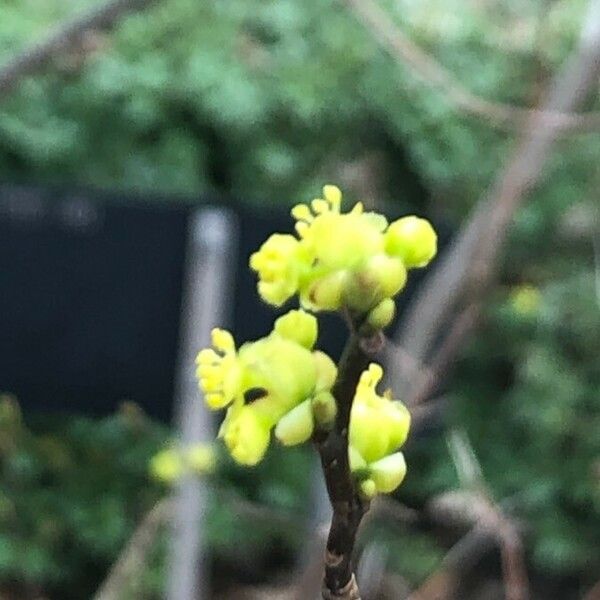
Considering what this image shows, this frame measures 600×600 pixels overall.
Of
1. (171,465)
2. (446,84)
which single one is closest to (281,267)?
(171,465)

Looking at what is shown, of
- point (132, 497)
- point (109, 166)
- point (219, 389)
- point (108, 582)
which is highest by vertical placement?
point (109, 166)

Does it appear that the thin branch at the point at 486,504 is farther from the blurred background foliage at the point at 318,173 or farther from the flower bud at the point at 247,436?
the flower bud at the point at 247,436

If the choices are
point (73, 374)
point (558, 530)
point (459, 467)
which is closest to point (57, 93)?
point (73, 374)

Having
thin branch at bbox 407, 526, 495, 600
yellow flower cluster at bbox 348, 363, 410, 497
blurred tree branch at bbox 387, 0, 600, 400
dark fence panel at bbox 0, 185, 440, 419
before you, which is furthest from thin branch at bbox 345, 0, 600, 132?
yellow flower cluster at bbox 348, 363, 410, 497

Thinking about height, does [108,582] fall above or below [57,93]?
below

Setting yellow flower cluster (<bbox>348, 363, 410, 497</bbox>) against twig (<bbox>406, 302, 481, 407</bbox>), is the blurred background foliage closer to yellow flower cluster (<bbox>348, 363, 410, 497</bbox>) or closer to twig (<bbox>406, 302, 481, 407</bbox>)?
twig (<bbox>406, 302, 481, 407</bbox>)

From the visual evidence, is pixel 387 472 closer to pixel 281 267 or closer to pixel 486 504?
pixel 281 267

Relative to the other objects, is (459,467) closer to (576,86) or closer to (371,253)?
(576,86)
